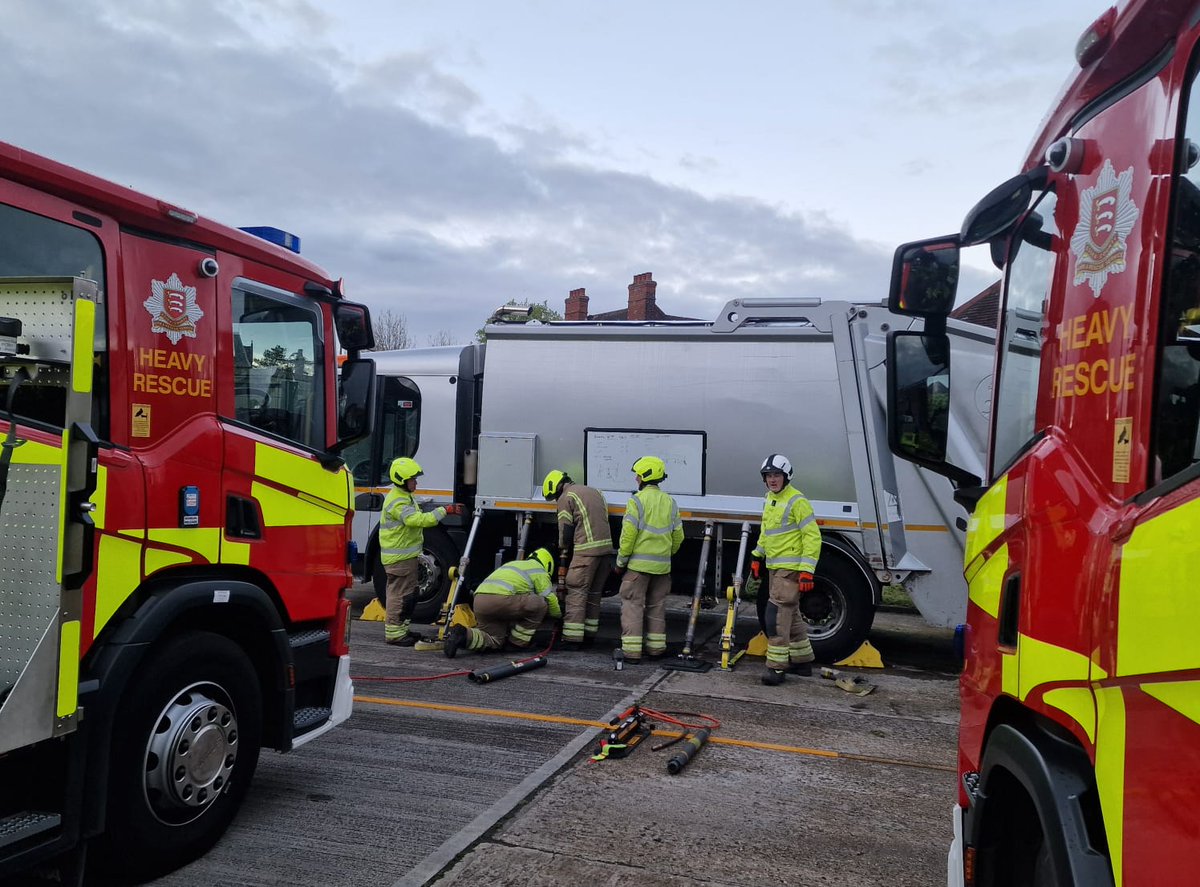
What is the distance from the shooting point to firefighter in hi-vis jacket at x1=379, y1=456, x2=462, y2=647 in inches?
328

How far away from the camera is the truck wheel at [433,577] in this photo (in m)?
9.52

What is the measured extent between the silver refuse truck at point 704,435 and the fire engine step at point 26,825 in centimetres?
508

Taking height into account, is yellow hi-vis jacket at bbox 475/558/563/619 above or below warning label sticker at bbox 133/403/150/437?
below

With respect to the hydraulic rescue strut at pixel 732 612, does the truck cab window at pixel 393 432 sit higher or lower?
higher

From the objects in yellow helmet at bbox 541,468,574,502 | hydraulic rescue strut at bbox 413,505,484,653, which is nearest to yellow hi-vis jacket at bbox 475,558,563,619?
hydraulic rescue strut at bbox 413,505,484,653

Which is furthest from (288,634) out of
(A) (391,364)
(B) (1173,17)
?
(A) (391,364)

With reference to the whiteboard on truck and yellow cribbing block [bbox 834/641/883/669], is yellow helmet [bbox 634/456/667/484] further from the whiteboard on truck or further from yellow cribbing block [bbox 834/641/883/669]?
yellow cribbing block [bbox 834/641/883/669]

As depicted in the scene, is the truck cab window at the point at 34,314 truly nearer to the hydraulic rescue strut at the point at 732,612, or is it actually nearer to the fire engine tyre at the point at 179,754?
the fire engine tyre at the point at 179,754

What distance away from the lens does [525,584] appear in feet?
26.2

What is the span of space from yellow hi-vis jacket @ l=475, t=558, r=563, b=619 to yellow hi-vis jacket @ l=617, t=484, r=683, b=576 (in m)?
0.73

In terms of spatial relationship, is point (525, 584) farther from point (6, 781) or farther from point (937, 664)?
point (6, 781)

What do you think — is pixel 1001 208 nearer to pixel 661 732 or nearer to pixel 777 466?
pixel 661 732

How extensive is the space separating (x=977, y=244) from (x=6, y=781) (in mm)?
3608

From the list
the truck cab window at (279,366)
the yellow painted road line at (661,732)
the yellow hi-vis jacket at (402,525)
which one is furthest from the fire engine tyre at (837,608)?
the truck cab window at (279,366)
